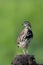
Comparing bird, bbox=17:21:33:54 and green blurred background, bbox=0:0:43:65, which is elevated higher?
green blurred background, bbox=0:0:43:65

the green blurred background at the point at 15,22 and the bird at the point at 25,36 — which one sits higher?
the green blurred background at the point at 15,22

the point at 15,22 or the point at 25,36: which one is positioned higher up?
the point at 15,22

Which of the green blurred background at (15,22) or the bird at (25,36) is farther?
the green blurred background at (15,22)

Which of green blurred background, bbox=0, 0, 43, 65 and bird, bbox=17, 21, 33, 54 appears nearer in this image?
bird, bbox=17, 21, 33, 54

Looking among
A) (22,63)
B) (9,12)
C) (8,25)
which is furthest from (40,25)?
(22,63)
